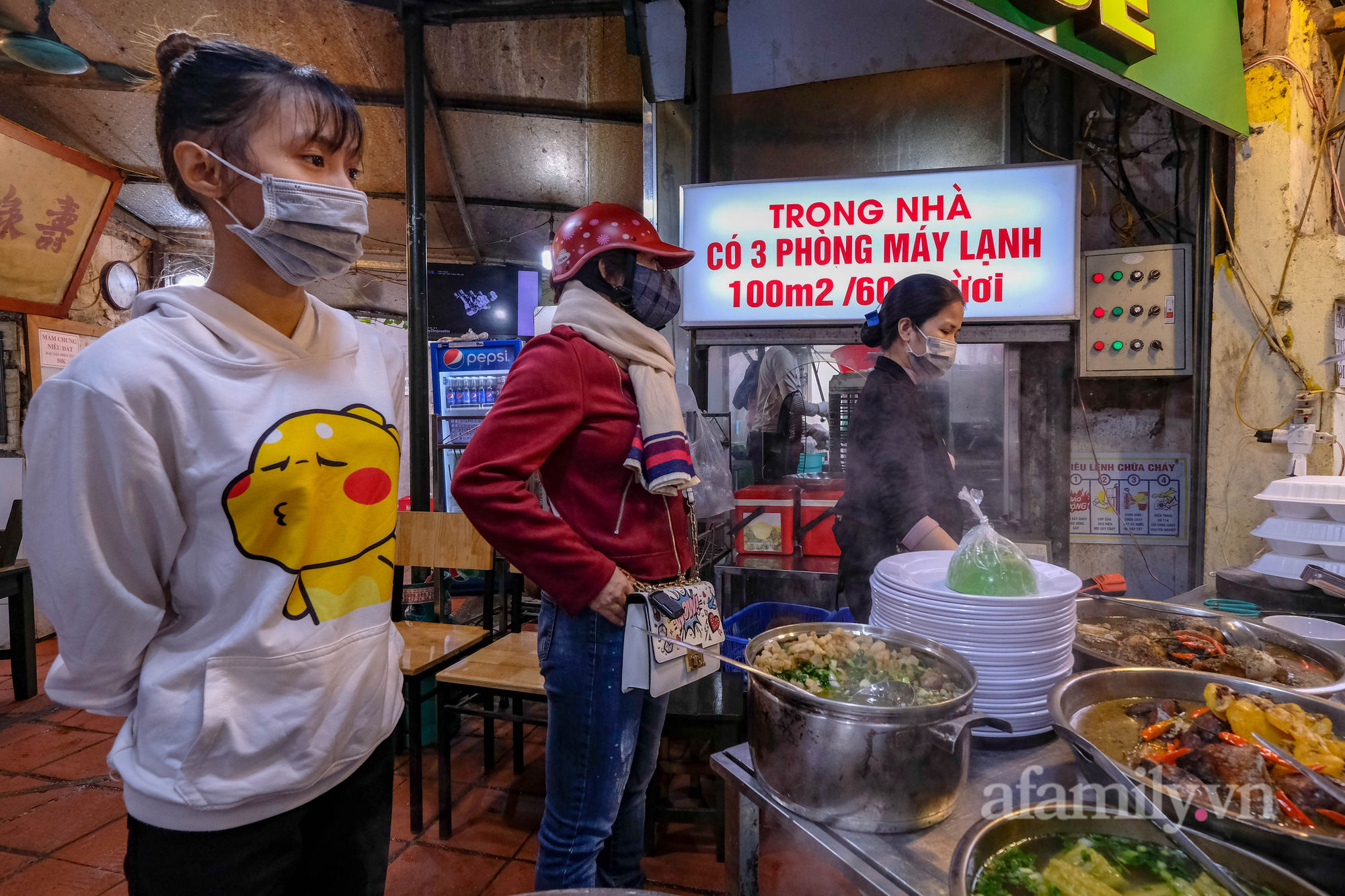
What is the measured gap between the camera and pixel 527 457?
1553 millimetres

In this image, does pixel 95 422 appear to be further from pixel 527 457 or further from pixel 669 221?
pixel 669 221

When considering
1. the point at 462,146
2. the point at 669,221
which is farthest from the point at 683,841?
the point at 462,146

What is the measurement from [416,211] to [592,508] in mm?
3059

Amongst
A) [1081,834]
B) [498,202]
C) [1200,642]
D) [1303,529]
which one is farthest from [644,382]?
[498,202]

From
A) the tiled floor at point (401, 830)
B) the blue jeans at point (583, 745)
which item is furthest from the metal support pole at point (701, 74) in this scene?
the tiled floor at point (401, 830)

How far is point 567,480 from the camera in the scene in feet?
5.51

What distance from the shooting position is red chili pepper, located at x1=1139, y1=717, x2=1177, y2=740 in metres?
1.18

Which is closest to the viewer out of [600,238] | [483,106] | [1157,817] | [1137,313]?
[1157,817]

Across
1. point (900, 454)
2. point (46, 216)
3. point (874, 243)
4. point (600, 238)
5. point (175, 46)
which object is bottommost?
point (900, 454)

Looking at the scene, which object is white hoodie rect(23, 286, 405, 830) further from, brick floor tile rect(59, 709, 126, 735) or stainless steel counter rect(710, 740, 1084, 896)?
brick floor tile rect(59, 709, 126, 735)

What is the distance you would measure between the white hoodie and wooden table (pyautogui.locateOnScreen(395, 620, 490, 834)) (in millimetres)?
1589

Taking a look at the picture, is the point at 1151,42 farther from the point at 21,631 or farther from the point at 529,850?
the point at 21,631

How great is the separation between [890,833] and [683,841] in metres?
2.05

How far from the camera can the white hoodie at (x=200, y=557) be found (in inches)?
36.9
